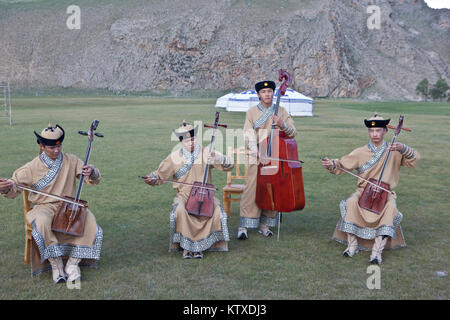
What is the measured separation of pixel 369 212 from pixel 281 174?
43.3 inches

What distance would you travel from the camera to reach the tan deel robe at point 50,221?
4.55 metres

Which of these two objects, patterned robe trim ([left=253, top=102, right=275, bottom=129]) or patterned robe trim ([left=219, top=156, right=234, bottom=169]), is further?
patterned robe trim ([left=253, top=102, right=275, bottom=129])

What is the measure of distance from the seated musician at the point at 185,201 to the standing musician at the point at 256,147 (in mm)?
498

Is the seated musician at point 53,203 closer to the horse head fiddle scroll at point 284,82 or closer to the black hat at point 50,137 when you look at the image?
the black hat at point 50,137

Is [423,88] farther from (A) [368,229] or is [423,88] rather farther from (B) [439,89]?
(A) [368,229]

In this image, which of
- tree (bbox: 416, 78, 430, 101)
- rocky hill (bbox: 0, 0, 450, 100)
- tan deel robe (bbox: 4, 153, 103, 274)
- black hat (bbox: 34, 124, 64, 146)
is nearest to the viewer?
tan deel robe (bbox: 4, 153, 103, 274)

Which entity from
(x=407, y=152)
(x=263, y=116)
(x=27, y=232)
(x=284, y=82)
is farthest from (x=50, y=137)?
(x=407, y=152)

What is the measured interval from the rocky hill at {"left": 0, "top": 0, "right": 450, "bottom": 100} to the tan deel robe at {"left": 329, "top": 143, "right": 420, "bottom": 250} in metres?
69.6

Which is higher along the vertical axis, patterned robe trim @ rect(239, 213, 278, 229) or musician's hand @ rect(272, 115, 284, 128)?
musician's hand @ rect(272, 115, 284, 128)

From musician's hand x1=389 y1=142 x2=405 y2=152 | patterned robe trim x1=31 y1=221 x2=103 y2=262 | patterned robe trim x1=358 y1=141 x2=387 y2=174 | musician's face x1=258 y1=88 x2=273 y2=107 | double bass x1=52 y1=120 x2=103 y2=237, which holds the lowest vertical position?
patterned robe trim x1=31 y1=221 x2=103 y2=262

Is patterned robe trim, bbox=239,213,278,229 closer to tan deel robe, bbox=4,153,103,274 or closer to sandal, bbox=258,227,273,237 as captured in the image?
sandal, bbox=258,227,273,237

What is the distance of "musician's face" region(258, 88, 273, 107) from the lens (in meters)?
6.05

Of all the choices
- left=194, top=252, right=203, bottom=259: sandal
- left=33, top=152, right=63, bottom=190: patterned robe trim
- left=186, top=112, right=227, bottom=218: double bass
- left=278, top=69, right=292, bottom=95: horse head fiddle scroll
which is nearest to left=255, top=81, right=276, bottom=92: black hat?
left=278, top=69, right=292, bottom=95: horse head fiddle scroll
